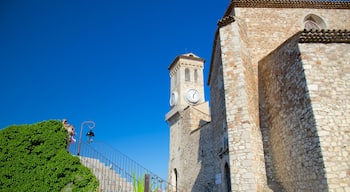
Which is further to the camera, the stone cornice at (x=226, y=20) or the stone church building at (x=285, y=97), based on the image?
the stone cornice at (x=226, y=20)

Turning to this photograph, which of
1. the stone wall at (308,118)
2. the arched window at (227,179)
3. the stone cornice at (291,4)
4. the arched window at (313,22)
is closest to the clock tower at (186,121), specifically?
the arched window at (227,179)

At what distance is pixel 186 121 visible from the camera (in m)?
21.6

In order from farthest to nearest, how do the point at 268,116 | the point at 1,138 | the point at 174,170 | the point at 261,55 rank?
the point at 174,170
the point at 261,55
the point at 268,116
the point at 1,138

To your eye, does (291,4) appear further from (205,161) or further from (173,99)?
(173,99)

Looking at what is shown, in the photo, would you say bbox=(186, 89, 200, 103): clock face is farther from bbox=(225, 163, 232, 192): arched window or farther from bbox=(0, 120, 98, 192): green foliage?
bbox=(0, 120, 98, 192): green foliage

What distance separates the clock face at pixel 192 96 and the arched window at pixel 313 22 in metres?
15.0

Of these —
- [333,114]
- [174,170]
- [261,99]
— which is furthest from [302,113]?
[174,170]

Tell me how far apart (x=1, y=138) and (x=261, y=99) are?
950 cm

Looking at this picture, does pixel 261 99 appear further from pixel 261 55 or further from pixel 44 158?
pixel 44 158

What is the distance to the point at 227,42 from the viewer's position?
10539 mm

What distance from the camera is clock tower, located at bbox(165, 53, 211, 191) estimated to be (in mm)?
18922

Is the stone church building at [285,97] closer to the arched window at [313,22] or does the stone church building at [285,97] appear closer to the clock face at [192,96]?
the arched window at [313,22]

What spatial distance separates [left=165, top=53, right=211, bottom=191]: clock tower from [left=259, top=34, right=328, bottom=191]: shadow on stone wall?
7.65m

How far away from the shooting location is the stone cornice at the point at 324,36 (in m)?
8.70
